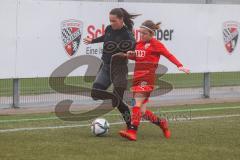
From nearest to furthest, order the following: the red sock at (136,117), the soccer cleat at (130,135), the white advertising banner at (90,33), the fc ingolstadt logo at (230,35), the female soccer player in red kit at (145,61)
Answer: the soccer cleat at (130,135) → the red sock at (136,117) → the female soccer player in red kit at (145,61) → the white advertising banner at (90,33) → the fc ingolstadt logo at (230,35)

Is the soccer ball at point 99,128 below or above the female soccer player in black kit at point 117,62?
below

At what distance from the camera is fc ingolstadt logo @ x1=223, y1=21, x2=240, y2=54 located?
56.3 feet

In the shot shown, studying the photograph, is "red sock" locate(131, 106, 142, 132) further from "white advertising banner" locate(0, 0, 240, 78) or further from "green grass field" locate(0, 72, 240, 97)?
"green grass field" locate(0, 72, 240, 97)

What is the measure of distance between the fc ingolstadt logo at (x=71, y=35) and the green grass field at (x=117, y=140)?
1801 mm

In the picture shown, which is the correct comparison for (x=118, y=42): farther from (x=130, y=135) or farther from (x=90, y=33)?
→ (x=90, y=33)

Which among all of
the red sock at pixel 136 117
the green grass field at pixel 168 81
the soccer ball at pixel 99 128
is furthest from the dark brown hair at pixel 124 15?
the green grass field at pixel 168 81

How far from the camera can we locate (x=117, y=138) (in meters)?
10.5

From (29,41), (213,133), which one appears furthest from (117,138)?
(29,41)

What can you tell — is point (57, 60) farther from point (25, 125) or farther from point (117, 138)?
point (117, 138)

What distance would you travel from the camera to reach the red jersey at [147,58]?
413 inches

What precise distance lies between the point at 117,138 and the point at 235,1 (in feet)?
28.6

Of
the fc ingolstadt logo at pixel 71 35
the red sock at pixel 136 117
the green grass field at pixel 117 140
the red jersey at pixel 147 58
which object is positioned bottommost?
the green grass field at pixel 117 140

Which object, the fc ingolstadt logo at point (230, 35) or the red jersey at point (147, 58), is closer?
the red jersey at point (147, 58)

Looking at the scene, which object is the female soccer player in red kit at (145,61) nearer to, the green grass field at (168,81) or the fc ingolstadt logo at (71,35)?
the fc ingolstadt logo at (71,35)
